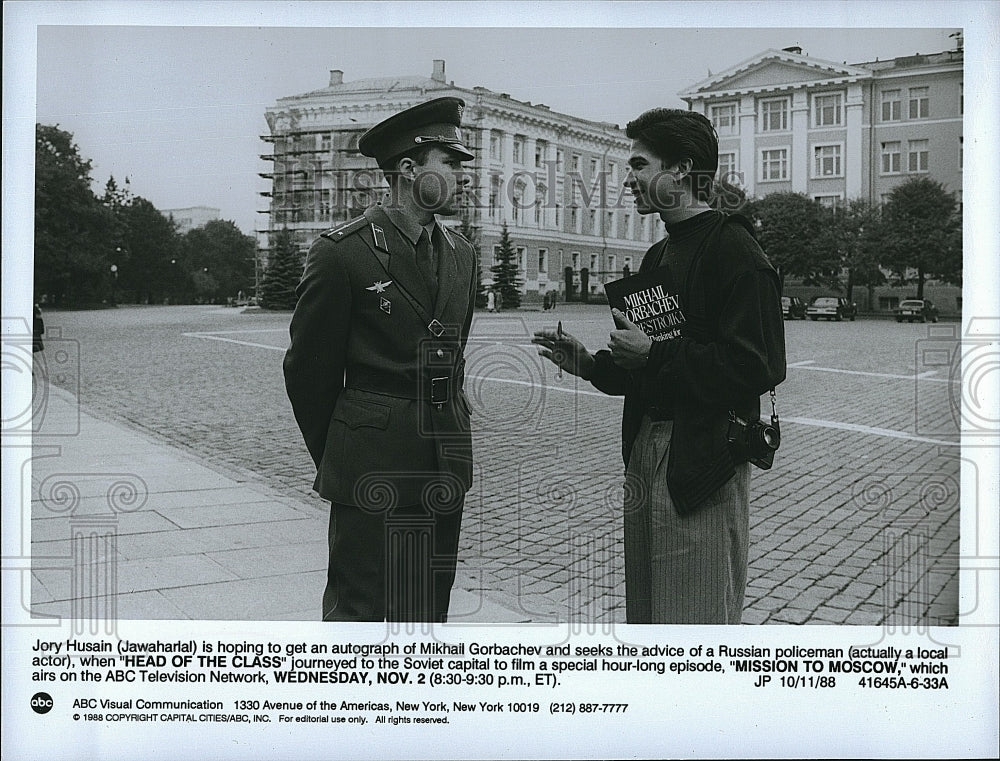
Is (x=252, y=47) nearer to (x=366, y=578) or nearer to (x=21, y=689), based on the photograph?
(x=366, y=578)

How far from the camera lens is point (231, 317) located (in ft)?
17.6

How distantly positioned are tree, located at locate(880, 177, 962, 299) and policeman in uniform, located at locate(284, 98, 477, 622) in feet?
6.21

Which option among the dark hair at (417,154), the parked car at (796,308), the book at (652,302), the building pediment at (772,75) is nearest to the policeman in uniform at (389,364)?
the dark hair at (417,154)

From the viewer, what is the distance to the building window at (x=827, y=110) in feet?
13.9

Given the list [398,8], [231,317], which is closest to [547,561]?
[231,317]

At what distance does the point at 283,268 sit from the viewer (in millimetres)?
4531

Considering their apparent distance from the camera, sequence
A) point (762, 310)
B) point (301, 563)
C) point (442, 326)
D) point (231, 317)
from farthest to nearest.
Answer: point (231, 317) → point (301, 563) → point (442, 326) → point (762, 310)

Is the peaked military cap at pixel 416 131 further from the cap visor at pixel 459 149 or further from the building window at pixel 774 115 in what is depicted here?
the building window at pixel 774 115

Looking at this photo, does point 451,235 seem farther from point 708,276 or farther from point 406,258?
point 708,276

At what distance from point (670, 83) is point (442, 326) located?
155 cm

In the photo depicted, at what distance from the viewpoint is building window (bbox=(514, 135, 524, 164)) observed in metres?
4.08

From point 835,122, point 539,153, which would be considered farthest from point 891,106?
point 539,153

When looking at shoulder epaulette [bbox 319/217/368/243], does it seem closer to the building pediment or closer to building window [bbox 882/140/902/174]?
the building pediment

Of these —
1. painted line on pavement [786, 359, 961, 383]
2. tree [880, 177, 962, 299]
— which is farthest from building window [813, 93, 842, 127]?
painted line on pavement [786, 359, 961, 383]
